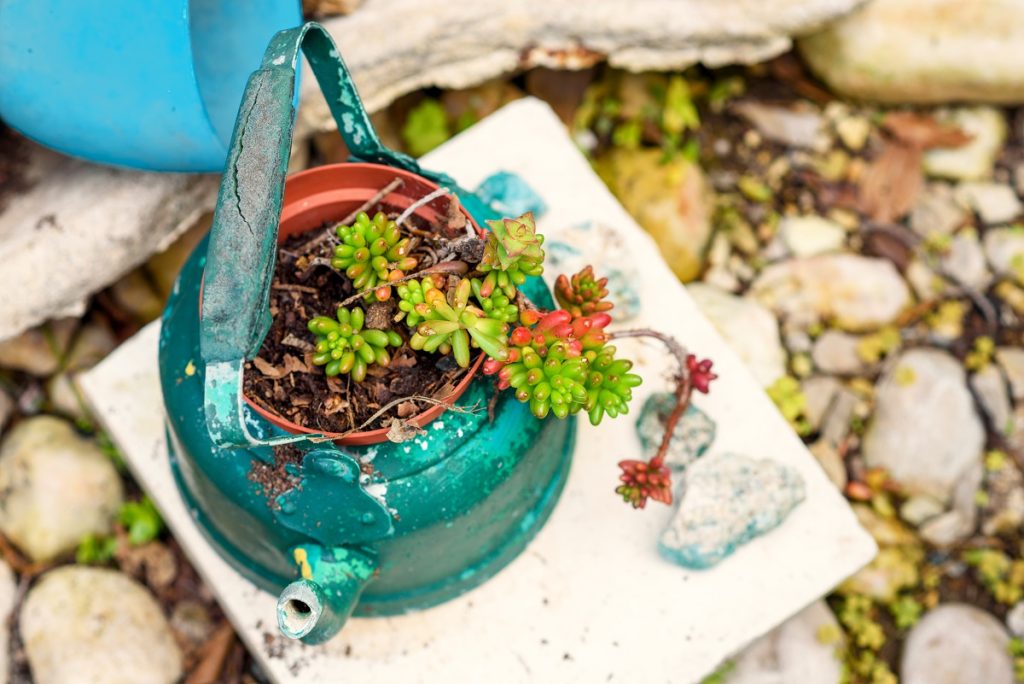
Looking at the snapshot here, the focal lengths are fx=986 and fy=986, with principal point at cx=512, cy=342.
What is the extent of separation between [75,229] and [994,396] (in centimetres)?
203

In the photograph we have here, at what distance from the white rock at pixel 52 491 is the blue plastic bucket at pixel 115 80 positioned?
0.69m

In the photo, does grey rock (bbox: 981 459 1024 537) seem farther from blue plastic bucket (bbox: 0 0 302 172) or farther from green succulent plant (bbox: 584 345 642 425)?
blue plastic bucket (bbox: 0 0 302 172)

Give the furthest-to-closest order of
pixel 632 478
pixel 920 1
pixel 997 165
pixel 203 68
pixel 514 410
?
pixel 997 165 → pixel 920 1 → pixel 203 68 → pixel 632 478 → pixel 514 410

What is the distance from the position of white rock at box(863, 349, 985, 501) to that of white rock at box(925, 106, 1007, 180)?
56 cm

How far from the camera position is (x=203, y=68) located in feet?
5.98

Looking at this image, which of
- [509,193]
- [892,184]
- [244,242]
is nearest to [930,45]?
[892,184]

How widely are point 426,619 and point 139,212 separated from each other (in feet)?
3.02

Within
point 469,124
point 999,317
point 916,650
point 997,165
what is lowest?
point 916,650

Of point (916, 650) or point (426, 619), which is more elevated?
point (426, 619)

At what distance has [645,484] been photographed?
1.53 meters

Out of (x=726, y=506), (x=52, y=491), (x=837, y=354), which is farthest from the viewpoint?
(x=837, y=354)

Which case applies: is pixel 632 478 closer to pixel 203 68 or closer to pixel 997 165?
pixel 203 68

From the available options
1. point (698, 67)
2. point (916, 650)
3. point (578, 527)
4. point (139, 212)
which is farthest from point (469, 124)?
point (916, 650)

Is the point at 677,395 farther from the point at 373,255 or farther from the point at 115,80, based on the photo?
the point at 115,80
